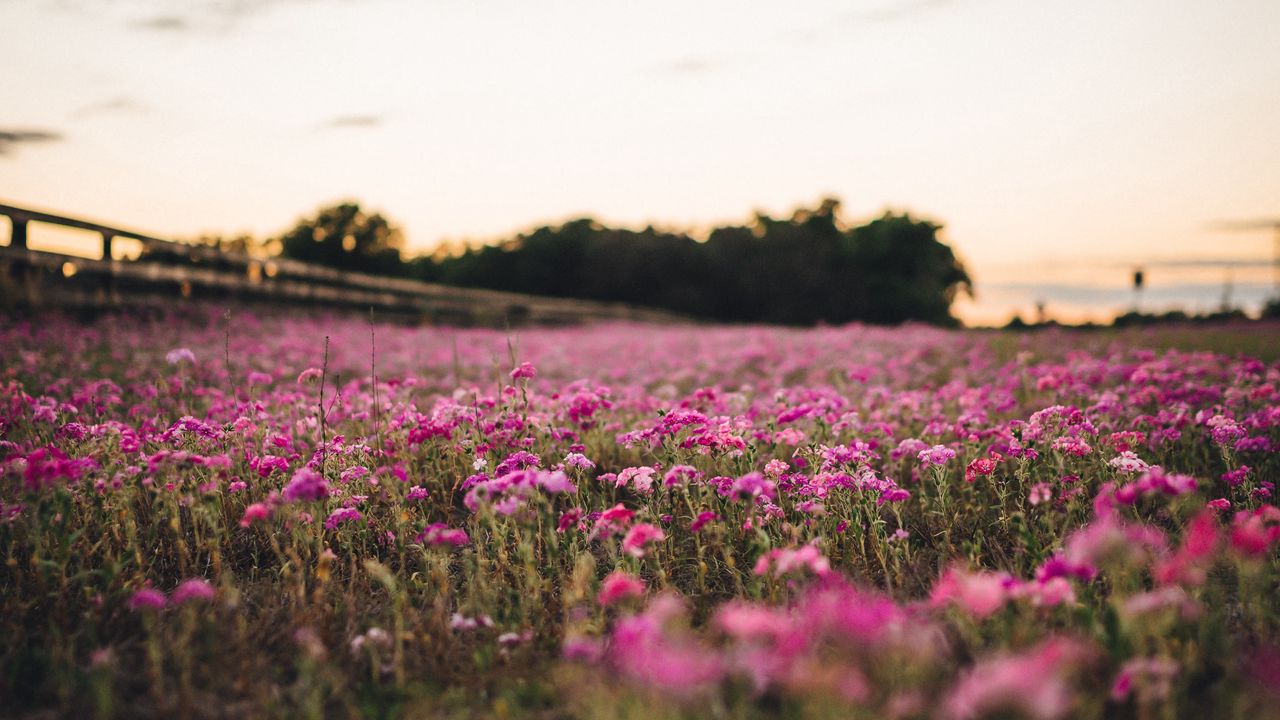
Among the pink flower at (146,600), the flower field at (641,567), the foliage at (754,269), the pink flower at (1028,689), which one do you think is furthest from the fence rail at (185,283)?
the foliage at (754,269)

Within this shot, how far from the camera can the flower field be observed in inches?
71.3

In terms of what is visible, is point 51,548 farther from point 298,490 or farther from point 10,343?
point 10,343

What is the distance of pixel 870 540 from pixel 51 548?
13.0 feet

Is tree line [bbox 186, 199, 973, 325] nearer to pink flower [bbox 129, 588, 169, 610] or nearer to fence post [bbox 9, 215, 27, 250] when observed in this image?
fence post [bbox 9, 215, 27, 250]

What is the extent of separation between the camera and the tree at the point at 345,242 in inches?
2042

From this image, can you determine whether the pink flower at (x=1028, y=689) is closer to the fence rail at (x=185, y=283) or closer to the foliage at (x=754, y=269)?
the fence rail at (x=185, y=283)

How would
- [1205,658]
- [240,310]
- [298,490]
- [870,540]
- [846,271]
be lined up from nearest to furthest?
[1205,658] → [298,490] → [870,540] → [240,310] → [846,271]

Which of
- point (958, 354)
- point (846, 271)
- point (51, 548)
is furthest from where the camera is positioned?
point (846, 271)

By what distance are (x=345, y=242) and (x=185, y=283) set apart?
42.4m

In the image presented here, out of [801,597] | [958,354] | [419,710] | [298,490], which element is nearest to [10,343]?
[298,490]

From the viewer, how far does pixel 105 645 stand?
258cm

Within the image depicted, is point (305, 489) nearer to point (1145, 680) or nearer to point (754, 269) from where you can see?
point (1145, 680)

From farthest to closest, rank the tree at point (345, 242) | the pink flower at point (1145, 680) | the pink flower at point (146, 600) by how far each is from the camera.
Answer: the tree at point (345, 242) → the pink flower at point (146, 600) → the pink flower at point (1145, 680)

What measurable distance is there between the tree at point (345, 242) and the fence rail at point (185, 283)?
1332 inches
